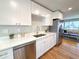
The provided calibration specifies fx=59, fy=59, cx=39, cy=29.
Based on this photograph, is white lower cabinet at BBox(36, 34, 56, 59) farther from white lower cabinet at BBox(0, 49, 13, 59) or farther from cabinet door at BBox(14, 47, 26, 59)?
white lower cabinet at BBox(0, 49, 13, 59)

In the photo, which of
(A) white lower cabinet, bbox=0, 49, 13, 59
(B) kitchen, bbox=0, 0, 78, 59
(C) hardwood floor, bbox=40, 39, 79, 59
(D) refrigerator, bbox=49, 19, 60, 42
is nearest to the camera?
(A) white lower cabinet, bbox=0, 49, 13, 59

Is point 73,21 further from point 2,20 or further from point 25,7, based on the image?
point 2,20

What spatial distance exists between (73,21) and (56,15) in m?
5.12

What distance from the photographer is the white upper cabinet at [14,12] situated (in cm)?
133

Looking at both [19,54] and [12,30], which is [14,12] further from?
[19,54]

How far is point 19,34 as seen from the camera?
81.3 inches

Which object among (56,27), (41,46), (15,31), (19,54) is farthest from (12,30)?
(56,27)

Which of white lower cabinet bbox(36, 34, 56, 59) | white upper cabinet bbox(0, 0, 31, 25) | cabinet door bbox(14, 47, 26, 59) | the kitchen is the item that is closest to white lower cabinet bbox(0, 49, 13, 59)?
the kitchen

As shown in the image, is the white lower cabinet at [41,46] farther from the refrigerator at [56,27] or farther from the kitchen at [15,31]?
the refrigerator at [56,27]

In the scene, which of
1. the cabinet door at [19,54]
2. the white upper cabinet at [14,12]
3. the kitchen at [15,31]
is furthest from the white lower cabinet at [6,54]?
the white upper cabinet at [14,12]

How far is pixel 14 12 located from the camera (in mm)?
1538

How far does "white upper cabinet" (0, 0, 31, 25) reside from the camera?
133 centimetres

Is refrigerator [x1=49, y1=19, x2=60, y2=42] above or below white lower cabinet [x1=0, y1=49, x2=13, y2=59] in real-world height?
above

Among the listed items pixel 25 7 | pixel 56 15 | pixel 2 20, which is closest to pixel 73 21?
pixel 56 15
